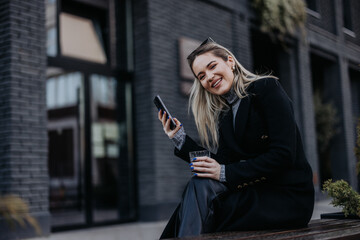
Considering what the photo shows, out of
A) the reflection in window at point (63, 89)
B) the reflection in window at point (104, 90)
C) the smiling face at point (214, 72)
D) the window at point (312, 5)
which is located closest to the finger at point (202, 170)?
→ the smiling face at point (214, 72)

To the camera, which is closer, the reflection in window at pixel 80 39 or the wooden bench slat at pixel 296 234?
the wooden bench slat at pixel 296 234

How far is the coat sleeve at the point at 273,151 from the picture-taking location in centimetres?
197

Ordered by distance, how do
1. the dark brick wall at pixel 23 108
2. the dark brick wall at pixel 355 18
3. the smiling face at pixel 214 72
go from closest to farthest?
the smiling face at pixel 214 72 → the dark brick wall at pixel 355 18 → the dark brick wall at pixel 23 108

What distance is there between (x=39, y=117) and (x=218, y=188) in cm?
363

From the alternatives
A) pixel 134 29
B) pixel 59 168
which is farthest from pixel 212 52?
pixel 59 168

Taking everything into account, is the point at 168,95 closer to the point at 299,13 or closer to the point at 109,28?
the point at 109,28

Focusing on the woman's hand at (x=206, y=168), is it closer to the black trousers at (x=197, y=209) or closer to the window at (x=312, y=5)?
the black trousers at (x=197, y=209)

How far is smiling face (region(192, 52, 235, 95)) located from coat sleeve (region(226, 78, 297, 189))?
28cm

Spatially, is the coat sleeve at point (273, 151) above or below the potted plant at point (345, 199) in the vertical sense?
above

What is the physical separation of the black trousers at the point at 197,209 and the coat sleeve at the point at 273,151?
0.35 feet

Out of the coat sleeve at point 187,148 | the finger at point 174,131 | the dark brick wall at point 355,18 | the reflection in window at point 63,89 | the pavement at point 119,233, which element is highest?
the reflection in window at point 63,89

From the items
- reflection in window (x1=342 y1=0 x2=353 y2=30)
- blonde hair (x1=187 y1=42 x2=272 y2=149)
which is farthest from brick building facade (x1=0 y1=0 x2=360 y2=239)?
blonde hair (x1=187 y1=42 x2=272 y2=149)

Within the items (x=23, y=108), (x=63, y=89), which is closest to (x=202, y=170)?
(x=23, y=108)

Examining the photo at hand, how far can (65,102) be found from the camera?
7.28 metres
